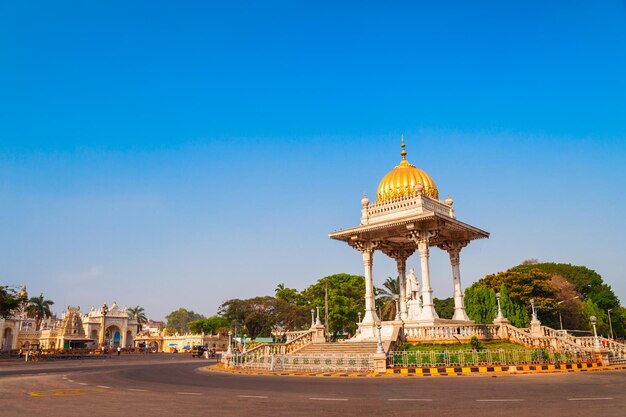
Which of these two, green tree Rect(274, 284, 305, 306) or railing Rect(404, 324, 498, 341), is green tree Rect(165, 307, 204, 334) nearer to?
green tree Rect(274, 284, 305, 306)

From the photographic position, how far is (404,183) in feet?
105

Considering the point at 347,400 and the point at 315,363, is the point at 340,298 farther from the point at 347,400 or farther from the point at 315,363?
the point at 347,400

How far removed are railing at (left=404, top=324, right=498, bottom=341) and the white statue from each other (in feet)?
16.8

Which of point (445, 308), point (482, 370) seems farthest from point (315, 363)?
point (445, 308)

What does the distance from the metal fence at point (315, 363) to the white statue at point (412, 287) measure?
29.7ft

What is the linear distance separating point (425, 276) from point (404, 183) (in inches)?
262

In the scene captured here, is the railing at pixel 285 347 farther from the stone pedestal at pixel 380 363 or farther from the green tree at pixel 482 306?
the green tree at pixel 482 306

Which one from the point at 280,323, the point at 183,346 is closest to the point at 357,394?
the point at 280,323

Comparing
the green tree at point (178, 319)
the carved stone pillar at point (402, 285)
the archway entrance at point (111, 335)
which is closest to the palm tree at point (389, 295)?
the carved stone pillar at point (402, 285)

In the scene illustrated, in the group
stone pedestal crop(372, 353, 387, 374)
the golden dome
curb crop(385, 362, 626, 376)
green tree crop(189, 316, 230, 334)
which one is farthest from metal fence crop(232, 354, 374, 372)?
green tree crop(189, 316, 230, 334)

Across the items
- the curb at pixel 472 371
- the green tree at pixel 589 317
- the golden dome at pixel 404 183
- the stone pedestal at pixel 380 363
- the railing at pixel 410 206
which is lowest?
the curb at pixel 472 371

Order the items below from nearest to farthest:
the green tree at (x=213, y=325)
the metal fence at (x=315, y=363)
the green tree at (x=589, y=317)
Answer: the metal fence at (x=315, y=363) → the green tree at (x=589, y=317) → the green tree at (x=213, y=325)

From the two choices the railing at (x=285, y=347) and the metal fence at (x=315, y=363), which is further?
the railing at (x=285, y=347)

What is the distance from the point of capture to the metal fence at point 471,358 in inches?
839
